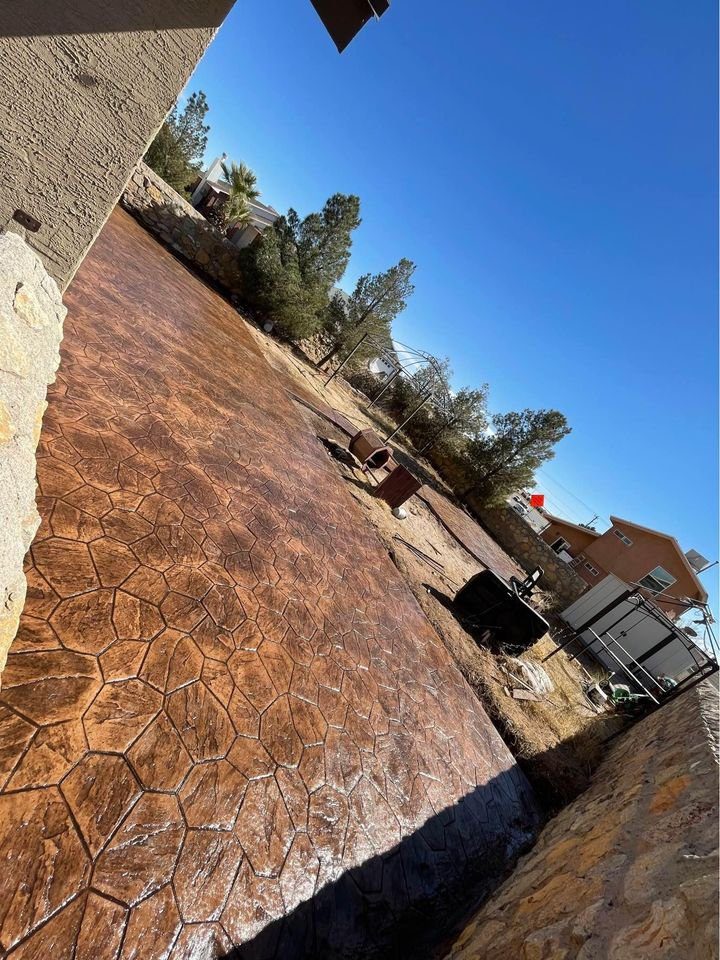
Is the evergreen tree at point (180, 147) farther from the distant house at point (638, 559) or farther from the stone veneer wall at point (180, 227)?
the distant house at point (638, 559)

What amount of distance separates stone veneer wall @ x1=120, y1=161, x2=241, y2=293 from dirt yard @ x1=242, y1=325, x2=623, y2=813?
365cm

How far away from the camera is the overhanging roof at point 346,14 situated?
337 cm

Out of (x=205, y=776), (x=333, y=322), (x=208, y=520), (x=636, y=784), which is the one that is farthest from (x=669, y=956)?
(x=333, y=322)

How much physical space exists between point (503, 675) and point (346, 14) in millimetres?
8010

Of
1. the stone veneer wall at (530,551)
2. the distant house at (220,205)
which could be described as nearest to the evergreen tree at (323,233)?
the distant house at (220,205)

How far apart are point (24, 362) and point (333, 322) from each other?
52.7ft

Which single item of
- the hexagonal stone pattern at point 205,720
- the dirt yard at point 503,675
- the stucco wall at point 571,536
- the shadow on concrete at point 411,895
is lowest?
the shadow on concrete at point 411,895

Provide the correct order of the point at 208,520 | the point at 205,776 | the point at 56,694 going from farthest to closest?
1. the point at 208,520
2. the point at 205,776
3. the point at 56,694

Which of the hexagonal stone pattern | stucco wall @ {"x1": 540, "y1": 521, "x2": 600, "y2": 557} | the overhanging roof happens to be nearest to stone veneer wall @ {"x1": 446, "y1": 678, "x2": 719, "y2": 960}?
the hexagonal stone pattern

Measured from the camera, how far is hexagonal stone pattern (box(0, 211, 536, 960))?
1759 millimetres

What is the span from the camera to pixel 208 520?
376cm

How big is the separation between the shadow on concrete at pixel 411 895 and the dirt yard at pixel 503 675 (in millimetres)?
1331

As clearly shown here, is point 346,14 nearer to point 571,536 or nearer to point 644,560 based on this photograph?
point 644,560

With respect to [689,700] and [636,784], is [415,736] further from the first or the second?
[689,700]
